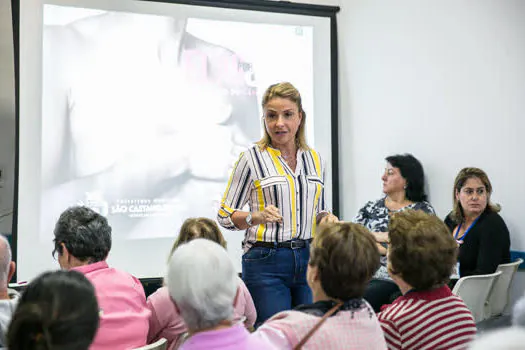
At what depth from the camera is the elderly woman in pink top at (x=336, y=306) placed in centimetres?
151

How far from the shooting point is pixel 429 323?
1.71m

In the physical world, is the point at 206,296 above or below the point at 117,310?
above

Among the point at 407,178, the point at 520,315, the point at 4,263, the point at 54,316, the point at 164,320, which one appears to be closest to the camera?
the point at 54,316

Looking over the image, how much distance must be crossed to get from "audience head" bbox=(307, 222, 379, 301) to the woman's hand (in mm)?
707

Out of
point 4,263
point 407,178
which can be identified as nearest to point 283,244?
point 4,263

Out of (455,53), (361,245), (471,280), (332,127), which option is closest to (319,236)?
(361,245)

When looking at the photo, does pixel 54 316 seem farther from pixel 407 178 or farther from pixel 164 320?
pixel 407 178

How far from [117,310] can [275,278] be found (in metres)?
0.72

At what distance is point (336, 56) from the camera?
509cm

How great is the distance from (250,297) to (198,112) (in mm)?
2463

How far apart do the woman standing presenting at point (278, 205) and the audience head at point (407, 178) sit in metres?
1.68

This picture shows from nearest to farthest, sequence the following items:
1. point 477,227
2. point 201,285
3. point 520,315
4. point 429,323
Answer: point 520,315 < point 201,285 < point 429,323 < point 477,227

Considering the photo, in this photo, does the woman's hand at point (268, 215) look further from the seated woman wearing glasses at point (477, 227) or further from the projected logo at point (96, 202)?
the projected logo at point (96, 202)

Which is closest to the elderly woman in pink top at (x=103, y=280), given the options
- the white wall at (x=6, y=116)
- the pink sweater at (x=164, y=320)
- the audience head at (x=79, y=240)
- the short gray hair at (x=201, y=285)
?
the audience head at (x=79, y=240)
